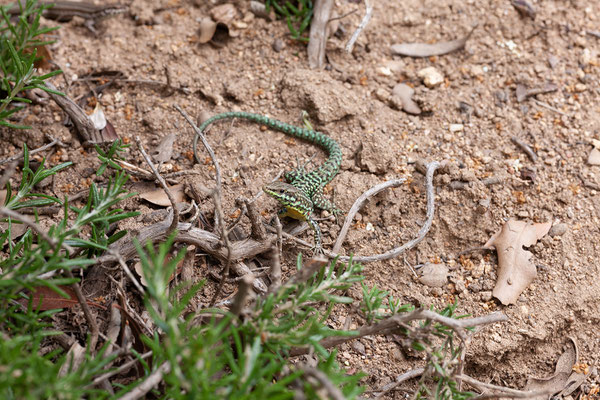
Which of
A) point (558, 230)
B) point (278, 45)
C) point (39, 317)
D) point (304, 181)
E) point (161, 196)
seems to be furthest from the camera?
point (278, 45)

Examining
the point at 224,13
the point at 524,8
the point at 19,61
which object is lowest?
the point at 224,13

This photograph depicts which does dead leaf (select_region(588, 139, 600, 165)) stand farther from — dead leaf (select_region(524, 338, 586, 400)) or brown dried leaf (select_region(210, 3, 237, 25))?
brown dried leaf (select_region(210, 3, 237, 25))

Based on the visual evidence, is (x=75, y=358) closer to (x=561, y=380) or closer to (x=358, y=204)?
(x=358, y=204)

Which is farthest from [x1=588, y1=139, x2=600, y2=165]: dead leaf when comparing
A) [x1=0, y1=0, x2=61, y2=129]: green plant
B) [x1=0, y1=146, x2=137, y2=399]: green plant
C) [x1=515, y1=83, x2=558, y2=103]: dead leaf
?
[x1=0, y1=0, x2=61, y2=129]: green plant

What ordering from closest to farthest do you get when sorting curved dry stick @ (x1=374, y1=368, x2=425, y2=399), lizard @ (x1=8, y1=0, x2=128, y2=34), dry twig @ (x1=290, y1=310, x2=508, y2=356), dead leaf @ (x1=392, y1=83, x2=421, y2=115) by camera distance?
1. dry twig @ (x1=290, y1=310, x2=508, y2=356)
2. curved dry stick @ (x1=374, y1=368, x2=425, y2=399)
3. dead leaf @ (x1=392, y1=83, x2=421, y2=115)
4. lizard @ (x1=8, y1=0, x2=128, y2=34)

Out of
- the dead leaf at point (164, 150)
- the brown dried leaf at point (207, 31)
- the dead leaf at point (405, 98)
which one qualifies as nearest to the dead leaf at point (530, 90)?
the dead leaf at point (405, 98)

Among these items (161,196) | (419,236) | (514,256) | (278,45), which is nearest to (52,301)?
(161,196)
